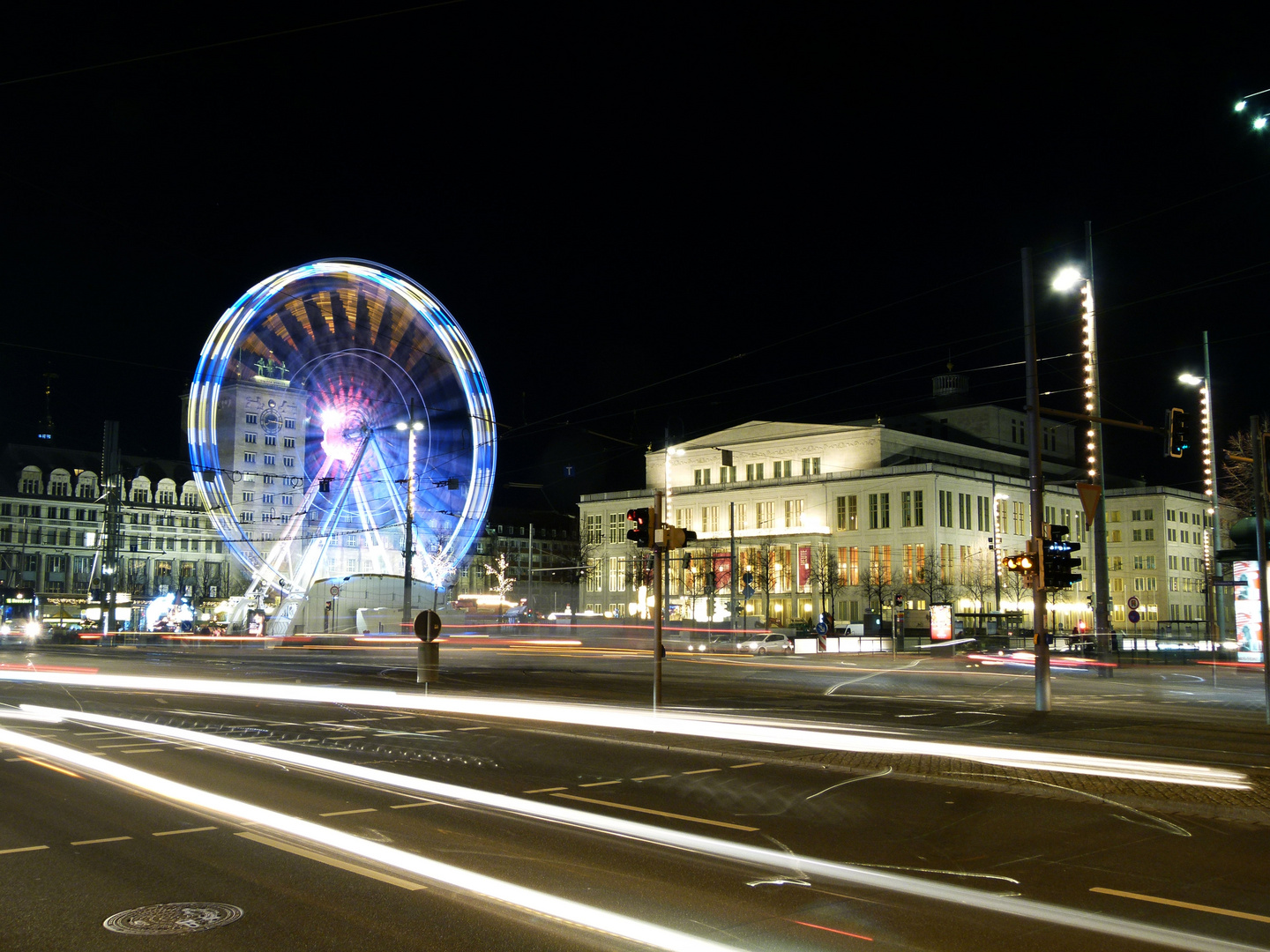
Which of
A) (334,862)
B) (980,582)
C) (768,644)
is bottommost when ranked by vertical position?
(768,644)

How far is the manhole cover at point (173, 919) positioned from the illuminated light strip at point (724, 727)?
1048cm

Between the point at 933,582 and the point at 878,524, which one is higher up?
the point at 878,524

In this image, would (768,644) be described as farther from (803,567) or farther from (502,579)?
(502,579)

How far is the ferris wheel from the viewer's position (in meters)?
Result: 42.3

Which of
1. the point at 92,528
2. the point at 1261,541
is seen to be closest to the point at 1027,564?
the point at 1261,541

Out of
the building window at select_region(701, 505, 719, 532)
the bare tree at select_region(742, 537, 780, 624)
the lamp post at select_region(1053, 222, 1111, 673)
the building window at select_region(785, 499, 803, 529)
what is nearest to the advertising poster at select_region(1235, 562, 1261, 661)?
the lamp post at select_region(1053, 222, 1111, 673)

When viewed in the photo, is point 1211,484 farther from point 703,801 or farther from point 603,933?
point 603,933

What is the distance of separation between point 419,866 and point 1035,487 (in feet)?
58.5

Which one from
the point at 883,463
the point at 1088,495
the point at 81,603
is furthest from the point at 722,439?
the point at 1088,495

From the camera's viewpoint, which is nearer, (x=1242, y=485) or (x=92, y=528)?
(x=1242, y=485)

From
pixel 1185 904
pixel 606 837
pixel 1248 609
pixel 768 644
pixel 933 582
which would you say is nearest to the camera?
pixel 1185 904

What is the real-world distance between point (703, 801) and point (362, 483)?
35.2m

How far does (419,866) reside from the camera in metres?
8.62

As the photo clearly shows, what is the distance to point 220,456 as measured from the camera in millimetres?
42312
